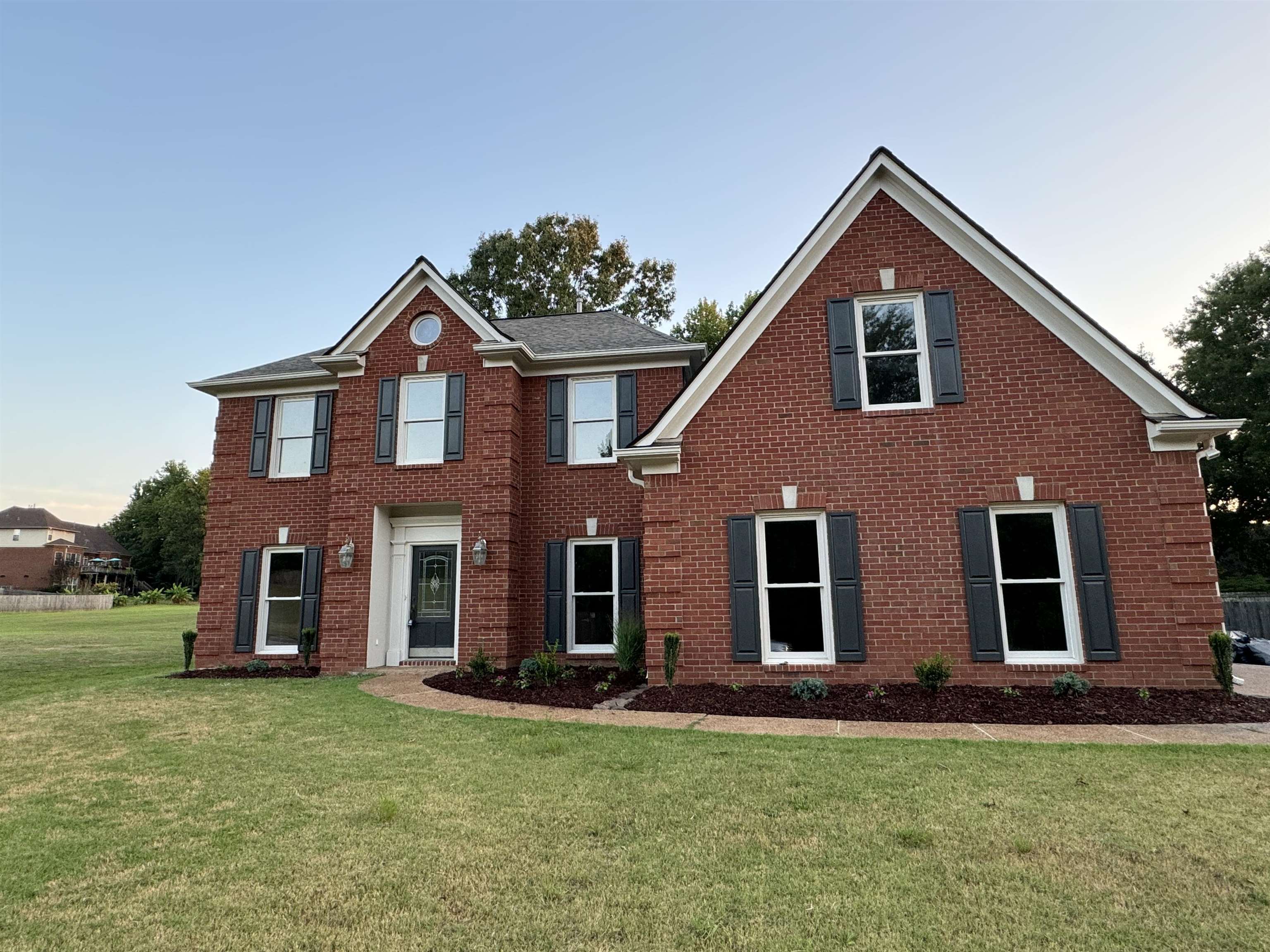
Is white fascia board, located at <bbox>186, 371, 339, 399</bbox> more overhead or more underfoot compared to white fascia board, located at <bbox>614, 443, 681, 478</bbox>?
more overhead

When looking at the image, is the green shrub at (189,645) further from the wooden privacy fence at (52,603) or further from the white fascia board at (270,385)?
the wooden privacy fence at (52,603)

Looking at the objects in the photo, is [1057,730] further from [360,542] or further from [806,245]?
[360,542]

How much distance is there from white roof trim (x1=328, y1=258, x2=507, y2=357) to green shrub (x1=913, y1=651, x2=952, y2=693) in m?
9.81

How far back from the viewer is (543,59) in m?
12.2

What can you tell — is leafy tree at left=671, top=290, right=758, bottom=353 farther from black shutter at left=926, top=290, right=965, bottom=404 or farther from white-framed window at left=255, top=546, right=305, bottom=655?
white-framed window at left=255, top=546, right=305, bottom=655

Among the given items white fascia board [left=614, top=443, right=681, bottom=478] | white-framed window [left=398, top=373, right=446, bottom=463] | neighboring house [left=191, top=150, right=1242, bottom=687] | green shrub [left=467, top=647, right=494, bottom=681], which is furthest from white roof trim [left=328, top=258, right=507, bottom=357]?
green shrub [left=467, top=647, right=494, bottom=681]

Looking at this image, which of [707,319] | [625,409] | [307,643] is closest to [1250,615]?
[625,409]

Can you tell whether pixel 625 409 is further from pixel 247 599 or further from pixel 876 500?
pixel 247 599

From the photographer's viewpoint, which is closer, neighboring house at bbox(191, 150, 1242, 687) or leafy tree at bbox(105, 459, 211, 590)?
neighboring house at bbox(191, 150, 1242, 687)

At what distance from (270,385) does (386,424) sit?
11.1 ft

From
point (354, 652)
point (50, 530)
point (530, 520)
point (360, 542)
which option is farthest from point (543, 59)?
point (50, 530)

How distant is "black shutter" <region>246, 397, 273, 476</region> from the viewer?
1412cm

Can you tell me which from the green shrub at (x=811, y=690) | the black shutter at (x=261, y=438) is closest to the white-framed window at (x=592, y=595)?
the green shrub at (x=811, y=690)

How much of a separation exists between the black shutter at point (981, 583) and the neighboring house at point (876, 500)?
30mm
